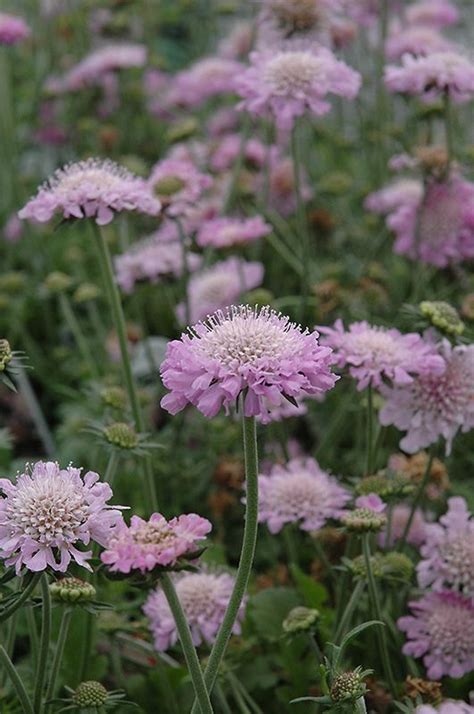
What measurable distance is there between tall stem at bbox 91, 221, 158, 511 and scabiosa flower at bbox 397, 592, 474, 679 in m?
0.46

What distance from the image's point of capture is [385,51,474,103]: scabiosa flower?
2.38m

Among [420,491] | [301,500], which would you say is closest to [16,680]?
[301,500]

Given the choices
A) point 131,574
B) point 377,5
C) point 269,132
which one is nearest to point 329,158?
point 377,5

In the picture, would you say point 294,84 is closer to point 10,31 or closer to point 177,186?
point 177,186

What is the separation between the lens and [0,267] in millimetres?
3684

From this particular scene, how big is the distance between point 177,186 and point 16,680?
117 cm

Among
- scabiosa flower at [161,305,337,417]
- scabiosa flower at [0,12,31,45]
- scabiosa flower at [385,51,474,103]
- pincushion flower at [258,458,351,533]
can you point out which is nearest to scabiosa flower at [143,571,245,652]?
pincushion flower at [258,458,351,533]

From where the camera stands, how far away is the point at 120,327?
1.96m

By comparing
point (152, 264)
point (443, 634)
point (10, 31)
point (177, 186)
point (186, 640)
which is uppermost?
point (10, 31)

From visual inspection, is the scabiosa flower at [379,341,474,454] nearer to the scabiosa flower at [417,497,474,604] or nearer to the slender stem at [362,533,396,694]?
the scabiosa flower at [417,497,474,604]

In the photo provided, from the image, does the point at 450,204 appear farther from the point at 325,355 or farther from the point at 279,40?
the point at 325,355

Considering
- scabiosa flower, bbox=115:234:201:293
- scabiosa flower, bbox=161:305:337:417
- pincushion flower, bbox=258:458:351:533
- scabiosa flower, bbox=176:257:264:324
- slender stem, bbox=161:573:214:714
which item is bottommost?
slender stem, bbox=161:573:214:714

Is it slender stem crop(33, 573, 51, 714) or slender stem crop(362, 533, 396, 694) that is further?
slender stem crop(362, 533, 396, 694)

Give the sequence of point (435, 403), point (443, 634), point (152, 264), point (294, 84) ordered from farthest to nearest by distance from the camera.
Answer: point (152, 264)
point (294, 84)
point (435, 403)
point (443, 634)
